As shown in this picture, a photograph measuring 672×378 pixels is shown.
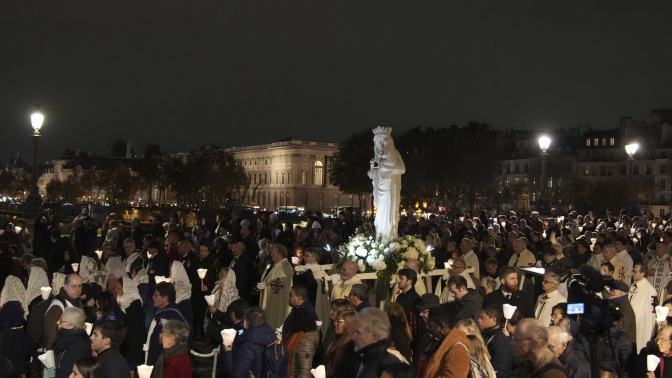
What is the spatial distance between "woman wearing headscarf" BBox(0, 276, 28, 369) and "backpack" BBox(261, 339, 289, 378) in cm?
372

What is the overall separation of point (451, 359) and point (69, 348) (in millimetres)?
3791

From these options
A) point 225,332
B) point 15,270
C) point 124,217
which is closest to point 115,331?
point 225,332

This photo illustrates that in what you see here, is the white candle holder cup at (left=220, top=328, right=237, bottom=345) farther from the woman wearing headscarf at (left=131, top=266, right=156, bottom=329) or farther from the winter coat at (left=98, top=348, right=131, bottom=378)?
the woman wearing headscarf at (left=131, top=266, right=156, bottom=329)

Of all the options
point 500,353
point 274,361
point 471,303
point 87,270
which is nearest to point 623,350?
point 500,353

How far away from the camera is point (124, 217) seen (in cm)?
4538

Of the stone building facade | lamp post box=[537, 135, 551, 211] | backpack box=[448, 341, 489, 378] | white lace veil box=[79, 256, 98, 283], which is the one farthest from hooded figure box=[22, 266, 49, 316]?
the stone building facade

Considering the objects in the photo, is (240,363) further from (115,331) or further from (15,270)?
(15,270)

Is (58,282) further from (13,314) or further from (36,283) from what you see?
(13,314)

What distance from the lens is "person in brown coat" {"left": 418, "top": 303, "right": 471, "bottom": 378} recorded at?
596 centimetres

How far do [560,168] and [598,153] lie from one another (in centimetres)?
545

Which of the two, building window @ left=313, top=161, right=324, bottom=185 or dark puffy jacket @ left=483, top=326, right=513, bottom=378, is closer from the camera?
dark puffy jacket @ left=483, top=326, right=513, bottom=378

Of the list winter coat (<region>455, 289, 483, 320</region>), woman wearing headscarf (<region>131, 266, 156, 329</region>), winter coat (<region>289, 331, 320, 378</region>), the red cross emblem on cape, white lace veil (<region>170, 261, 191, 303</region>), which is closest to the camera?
winter coat (<region>289, 331, 320, 378</region>)

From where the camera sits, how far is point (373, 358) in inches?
232

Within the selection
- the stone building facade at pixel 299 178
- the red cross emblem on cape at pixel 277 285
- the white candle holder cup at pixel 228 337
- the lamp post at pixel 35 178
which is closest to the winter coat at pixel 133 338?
the white candle holder cup at pixel 228 337
